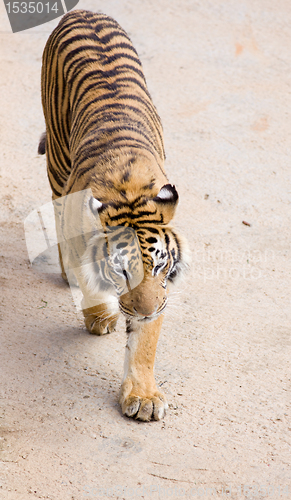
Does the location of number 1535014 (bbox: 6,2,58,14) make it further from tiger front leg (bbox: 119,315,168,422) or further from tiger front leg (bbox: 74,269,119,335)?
tiger front leg (bbox: 119,315,168,422)

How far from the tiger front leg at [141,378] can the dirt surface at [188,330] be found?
7cm

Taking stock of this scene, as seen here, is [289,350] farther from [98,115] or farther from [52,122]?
[52,122]

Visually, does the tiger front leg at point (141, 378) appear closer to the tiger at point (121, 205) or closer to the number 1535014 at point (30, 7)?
the tiger at point (121, 205)

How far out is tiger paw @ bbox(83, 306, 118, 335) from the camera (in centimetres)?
307

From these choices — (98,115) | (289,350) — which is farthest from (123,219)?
(289,350)

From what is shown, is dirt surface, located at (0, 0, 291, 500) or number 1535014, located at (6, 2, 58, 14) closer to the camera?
dirt surface, located at (0, 0, 291, 500)

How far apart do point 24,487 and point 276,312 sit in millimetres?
1940

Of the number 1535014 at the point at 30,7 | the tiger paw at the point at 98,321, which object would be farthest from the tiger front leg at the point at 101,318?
the number 1535014 at the point at 30,7

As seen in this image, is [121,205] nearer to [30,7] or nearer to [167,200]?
[167,200]

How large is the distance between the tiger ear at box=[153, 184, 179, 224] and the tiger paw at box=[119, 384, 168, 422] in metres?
0.84

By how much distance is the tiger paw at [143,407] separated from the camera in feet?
8.34

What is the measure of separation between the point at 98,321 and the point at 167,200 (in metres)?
1.07

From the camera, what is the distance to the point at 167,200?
92.2 inches

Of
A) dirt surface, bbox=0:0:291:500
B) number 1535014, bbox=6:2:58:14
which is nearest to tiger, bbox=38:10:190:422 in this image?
dirt surface, bbox=0:0:291:500
